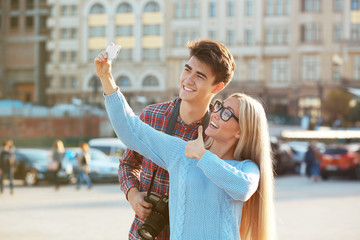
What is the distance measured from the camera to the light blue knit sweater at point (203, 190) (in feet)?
8.24

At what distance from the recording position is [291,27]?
65.0 meters

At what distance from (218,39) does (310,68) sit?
10297 mm

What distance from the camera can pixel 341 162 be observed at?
82.0 ft

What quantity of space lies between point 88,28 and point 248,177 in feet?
233

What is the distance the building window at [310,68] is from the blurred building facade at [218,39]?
0.34 ft

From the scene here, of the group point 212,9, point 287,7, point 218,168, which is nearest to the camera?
point 218,168

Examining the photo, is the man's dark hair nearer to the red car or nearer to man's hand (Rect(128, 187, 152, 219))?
man's hand (Rect(128, 187, 152, 219))

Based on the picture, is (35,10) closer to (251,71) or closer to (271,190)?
(251,71)

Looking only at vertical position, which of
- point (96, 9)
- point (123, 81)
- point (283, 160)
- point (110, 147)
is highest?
point (96, 9)

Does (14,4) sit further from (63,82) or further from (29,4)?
(63,82)

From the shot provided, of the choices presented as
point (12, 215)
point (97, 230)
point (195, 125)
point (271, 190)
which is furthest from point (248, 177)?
point (12, 215)

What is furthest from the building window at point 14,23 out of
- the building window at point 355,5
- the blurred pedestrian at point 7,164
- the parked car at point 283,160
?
the blurred pedestrian at point 7,164

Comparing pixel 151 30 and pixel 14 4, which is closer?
pixel 151 30

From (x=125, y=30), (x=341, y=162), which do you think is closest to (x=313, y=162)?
(x=341, y=162)
